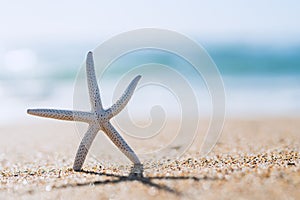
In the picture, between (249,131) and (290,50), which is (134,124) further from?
(290,50)

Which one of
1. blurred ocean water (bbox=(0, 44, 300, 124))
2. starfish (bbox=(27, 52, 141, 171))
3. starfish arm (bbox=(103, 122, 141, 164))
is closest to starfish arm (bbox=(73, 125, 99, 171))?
starfish (bbox=(27, 52, 141, 171))

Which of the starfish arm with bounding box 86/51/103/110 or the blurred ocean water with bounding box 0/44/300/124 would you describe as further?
the blurred ocean water with bounding box 0/44/300/124

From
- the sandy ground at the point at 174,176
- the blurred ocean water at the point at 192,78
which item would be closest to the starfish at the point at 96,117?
the sandy ground at the point at 174,176

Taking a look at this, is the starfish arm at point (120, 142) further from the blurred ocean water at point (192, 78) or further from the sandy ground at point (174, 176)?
the blurred ocean water at point (192, 78)

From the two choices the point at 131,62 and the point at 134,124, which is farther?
the point at 131,62

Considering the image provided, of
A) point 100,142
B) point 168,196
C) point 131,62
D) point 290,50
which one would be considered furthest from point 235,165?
point 290,50

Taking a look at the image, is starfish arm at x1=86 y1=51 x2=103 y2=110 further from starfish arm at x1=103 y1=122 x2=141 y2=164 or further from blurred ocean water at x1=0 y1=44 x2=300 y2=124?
blurred ocean water at x1=0 y1=44 x2=300 y2=124

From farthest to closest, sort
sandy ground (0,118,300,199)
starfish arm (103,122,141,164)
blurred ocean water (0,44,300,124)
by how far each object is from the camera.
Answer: blurred ocean water (0,44,300,124) < starfish arm (103,122,141,164) < sandy ground (0,118,300,199)

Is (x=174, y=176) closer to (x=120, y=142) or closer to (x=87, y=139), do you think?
(x=120, y=142)
